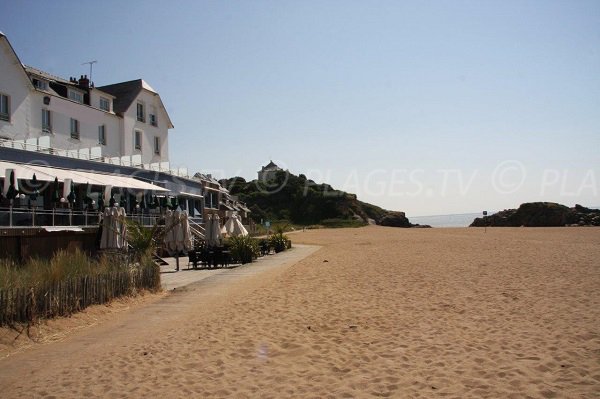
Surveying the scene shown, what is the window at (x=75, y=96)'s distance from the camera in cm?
2928

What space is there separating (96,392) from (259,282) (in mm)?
9203

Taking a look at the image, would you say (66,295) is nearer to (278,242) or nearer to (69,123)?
(278,242)

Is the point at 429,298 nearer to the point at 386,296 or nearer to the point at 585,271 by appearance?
the point at 386,296

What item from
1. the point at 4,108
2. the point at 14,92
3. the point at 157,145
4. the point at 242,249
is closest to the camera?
the point at 242,249

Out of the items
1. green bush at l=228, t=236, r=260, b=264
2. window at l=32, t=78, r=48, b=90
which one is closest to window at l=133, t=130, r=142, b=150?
window at l=32, t=78, r=48, b=90

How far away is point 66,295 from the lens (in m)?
9.51

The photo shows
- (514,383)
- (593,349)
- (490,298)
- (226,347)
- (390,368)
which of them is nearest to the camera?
(514,383)

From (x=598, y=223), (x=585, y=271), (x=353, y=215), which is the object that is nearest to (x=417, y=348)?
(x=585, y=271)

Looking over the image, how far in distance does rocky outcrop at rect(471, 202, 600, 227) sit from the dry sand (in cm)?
6123

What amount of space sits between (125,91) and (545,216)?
60.7 meters

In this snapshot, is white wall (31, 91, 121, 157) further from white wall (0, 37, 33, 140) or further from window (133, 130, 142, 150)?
window (133, 130, 142, 150)

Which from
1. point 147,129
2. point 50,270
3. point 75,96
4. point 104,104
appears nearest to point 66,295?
point 50,270

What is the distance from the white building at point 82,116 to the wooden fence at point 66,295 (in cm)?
1309

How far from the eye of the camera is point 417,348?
23.3 feet
